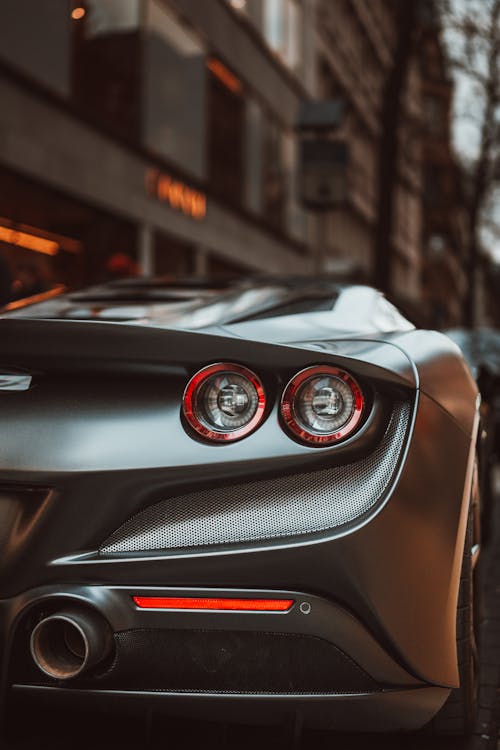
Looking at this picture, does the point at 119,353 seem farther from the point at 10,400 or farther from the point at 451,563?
the point at 451,563

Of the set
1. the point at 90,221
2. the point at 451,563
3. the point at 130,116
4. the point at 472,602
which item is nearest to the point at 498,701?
the point at 472,602

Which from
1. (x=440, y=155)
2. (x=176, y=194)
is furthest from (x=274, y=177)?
(x=176, y=194)

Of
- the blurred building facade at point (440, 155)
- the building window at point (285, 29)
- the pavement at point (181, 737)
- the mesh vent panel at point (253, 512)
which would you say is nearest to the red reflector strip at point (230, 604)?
the mesh vent panel at point (253, 512)

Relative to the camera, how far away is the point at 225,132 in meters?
21.1

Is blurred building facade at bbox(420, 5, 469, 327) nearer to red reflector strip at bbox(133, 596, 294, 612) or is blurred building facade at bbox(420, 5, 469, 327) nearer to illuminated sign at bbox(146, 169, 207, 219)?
illuminated sign at bbox(146, 169, 207, 219)

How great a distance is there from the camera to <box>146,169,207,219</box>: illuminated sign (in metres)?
17.2

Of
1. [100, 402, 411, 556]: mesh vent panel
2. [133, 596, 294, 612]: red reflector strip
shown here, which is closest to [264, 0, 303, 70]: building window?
[100, 402, 411, 556]: mesh vent panel

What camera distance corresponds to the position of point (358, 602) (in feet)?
6.97

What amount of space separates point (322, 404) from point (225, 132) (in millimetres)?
19552

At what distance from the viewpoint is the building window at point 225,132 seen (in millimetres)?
20250

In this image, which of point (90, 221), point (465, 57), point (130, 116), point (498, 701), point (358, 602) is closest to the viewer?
point (358, 602)

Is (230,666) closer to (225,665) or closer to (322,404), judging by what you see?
(225,665)

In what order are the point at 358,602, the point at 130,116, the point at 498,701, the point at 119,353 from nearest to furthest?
the point at 358,602 → the point at 119,353 → the point at 498,701 → the point at 130,116

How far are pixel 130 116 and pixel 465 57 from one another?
5767mm
